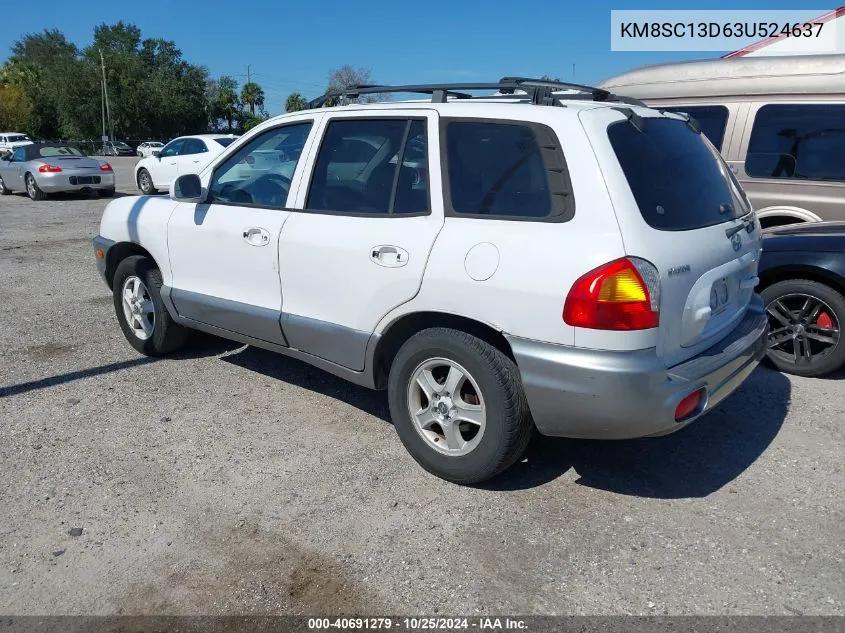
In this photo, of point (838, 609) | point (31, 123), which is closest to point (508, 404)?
point (838, 609)

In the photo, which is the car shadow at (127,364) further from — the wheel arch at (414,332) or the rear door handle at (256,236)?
the wheel arch at (414,332)

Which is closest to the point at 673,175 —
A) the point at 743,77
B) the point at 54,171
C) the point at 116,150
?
the point at 743,77

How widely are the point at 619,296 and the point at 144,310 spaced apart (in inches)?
148

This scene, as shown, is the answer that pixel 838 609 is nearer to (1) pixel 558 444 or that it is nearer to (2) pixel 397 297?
(1) pixel 558 444

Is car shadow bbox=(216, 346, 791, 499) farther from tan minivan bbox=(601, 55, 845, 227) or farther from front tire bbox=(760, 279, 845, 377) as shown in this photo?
tan minivan bbox=(601, 55, 845, 227)

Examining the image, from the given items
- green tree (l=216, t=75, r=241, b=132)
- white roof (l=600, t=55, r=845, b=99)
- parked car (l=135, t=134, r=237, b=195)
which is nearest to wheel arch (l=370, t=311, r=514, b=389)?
white roof (l=600, t=55, r=845, b=99)

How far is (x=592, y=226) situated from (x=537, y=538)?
138cm

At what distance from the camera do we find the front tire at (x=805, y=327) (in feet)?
16.0

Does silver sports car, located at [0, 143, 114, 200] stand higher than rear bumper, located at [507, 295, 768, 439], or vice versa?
silver sports car, located at [0, 143, 114, 200]

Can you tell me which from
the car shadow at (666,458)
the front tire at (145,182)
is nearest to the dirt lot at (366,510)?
the car shadow at (666,458)

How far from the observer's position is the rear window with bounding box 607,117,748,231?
3.15 metres

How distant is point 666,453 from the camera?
3.98m

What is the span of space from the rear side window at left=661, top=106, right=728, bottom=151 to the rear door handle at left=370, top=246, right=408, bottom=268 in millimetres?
4396

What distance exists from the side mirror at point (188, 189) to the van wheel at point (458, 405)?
75.1 inches
